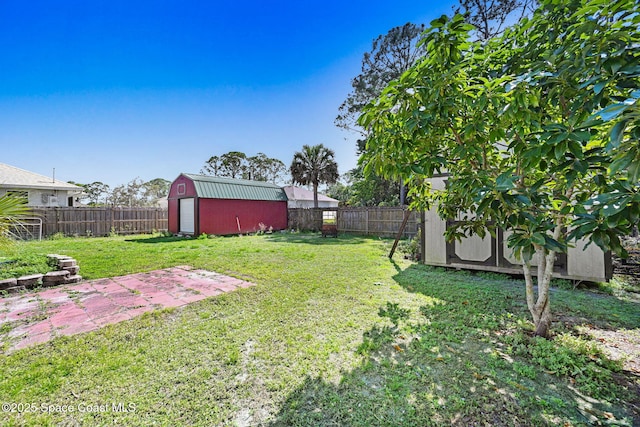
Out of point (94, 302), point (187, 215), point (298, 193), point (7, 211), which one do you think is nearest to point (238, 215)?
point (187, 215)

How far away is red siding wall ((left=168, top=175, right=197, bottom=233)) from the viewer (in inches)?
477

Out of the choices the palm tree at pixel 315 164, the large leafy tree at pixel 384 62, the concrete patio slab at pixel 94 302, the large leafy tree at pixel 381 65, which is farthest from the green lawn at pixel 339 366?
the palm tree at pixel 315 164

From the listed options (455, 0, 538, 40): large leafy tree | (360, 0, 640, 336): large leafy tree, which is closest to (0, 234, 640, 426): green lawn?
(360, 0, 640, 336): large leafy tree

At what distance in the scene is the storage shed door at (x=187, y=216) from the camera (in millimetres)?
11969

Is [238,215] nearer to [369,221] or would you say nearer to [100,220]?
[100,220]

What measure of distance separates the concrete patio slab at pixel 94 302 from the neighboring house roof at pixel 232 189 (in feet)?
25.3

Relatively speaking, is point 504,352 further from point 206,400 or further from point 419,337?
point 206,400

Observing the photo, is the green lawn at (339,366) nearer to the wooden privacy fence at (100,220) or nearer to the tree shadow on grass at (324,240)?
the tree shadow on grass at (324,240)

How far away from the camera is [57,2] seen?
17.2ft

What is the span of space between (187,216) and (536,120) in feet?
43.4

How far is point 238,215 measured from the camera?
13102 millimetres

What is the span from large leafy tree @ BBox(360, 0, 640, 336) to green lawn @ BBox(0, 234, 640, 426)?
2.19ft

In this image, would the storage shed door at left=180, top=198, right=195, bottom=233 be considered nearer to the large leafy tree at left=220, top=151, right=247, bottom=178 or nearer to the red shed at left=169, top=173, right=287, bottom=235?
the red shed at left=169, top=173, right=287, bottom=235

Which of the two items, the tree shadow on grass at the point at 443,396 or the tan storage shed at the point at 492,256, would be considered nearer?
the tree shadow on grass at the point at 443,396
